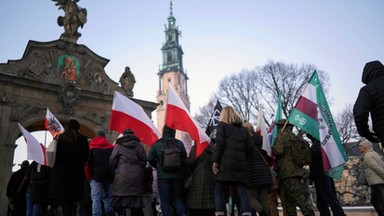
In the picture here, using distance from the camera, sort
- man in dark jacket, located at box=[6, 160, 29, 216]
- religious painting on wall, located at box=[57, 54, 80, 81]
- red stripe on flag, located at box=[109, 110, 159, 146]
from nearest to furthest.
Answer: red stripe on flag, located at box=[109, 110, 159, 146]
man in dark jacket, located at box=[6, 160, 29, 216]
religious painting on wall, located at box=[57, 54, 80, 81]

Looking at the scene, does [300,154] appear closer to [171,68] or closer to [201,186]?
[201,186]

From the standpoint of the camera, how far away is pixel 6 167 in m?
17.4

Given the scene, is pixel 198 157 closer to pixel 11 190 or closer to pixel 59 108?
pixel 11 190

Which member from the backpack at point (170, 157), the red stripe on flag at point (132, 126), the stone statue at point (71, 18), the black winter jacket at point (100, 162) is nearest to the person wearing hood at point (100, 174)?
the black winter jacket at point (100, 162)

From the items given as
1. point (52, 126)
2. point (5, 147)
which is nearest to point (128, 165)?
point (52, 126)

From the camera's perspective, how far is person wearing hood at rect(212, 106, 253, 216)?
20.7 ft

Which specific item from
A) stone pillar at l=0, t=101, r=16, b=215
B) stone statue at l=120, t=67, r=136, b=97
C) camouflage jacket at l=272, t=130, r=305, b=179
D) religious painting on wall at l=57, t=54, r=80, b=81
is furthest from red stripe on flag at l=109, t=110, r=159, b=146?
stone statue at l=120, t=67, r=136, b=97

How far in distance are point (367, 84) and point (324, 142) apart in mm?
3907

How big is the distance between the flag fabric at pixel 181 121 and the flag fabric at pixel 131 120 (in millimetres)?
869

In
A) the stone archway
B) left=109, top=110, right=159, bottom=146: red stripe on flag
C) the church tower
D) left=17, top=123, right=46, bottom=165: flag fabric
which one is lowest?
left=17, top=123, right=46, bottom=165: flag fabric

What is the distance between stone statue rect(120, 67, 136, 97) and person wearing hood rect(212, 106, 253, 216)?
1730cm

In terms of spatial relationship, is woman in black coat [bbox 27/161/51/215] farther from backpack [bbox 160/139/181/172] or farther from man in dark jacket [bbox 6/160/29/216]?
backpack [bbox 160/139/181/172]

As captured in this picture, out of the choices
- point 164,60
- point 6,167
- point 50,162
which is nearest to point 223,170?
point 50,162

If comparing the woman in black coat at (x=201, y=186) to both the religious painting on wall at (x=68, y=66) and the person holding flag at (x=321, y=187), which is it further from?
the religious painting on wall at (x=68, y=66)
